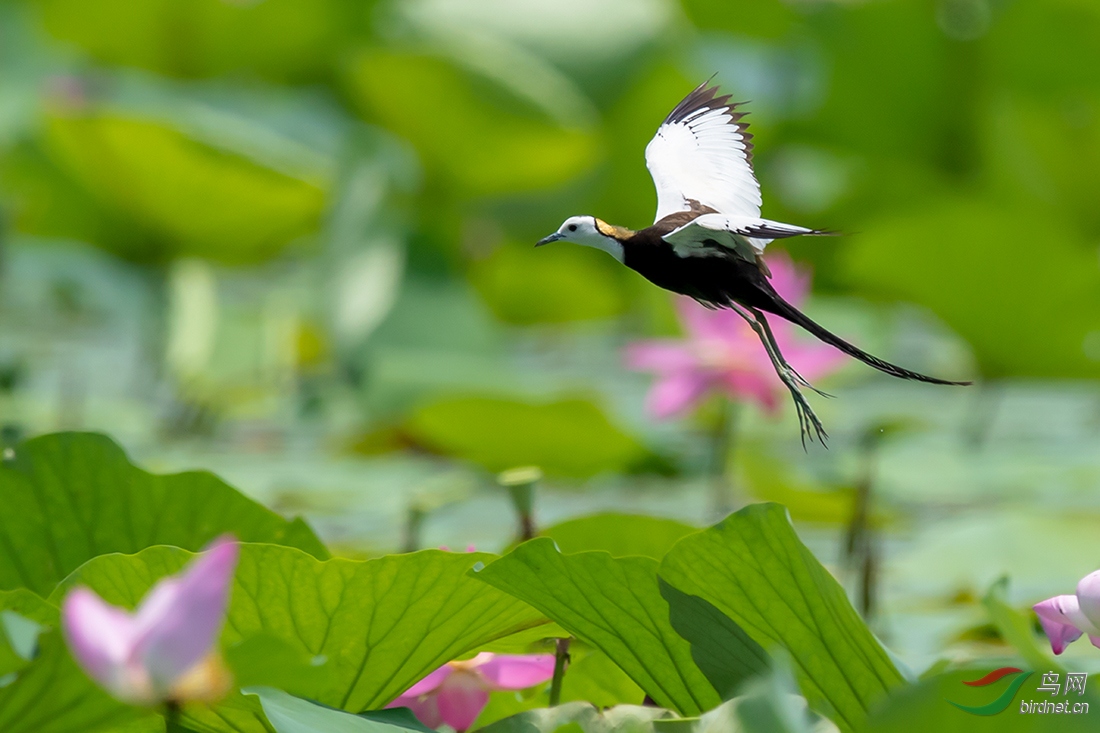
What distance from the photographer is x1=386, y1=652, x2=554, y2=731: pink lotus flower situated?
23.8 inches

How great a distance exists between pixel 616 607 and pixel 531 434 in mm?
1183

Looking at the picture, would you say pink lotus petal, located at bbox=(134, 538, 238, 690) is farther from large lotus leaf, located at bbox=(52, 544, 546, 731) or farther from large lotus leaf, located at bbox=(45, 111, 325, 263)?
large lotus leaf, located at bbox=(45, 111, 325, 263)

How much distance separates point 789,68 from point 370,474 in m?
2.29

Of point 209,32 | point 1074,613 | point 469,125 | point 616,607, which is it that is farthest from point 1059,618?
point 209,32

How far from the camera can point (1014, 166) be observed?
246 centimetres

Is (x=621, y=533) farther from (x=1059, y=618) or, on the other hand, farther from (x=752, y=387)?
(x=752, y=387)

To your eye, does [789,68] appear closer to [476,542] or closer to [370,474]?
[370,474]

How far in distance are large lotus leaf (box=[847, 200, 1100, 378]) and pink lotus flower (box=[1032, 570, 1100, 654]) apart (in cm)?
133

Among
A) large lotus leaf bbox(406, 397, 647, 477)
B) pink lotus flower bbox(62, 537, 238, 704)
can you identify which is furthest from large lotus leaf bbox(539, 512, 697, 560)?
large lotus leaf bbox(406, 397, 647, 477)

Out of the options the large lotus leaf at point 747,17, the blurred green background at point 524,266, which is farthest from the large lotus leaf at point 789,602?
the large lotus leaf at point 747,17

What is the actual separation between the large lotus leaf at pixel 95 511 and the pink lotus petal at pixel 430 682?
10cm

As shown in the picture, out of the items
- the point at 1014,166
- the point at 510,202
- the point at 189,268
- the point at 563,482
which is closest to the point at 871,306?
the point at 1014,166

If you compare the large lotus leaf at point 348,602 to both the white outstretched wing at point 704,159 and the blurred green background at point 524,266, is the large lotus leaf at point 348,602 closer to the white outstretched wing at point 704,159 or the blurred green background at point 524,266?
the white outstretched wing at point 704,159

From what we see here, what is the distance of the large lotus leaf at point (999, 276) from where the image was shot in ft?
5.99
